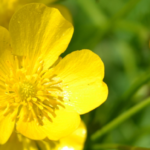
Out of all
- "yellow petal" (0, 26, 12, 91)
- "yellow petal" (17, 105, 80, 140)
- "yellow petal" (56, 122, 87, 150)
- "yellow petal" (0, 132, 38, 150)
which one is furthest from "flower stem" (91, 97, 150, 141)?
"yellow petal" (0, 26, 12, 91)

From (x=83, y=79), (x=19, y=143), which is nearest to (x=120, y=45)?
(x=83, y=79)

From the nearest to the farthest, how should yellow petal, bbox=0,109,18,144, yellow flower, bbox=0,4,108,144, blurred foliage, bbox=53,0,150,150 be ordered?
yellow petal, bbox=0,109,18,144, yellow flower, bbox=0,4,108,144, blurred foliage, bbox=53,0,150,150

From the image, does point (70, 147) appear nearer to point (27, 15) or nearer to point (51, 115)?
point (51, 115)

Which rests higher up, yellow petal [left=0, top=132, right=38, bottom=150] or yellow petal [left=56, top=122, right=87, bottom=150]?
yellow petal [left=0, top=132, right=38, bottom=150]

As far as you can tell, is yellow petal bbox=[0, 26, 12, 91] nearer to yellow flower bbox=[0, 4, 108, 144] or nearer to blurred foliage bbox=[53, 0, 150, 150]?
yellow flower bbox=[0, 4, 108, 144]

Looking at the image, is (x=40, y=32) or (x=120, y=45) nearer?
(x=40, y=32)

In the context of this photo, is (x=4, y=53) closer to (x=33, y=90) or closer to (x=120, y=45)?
(x=33, y=90)

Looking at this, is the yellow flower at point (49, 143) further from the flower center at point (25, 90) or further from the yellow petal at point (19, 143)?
the flower center at point (25, 90)
